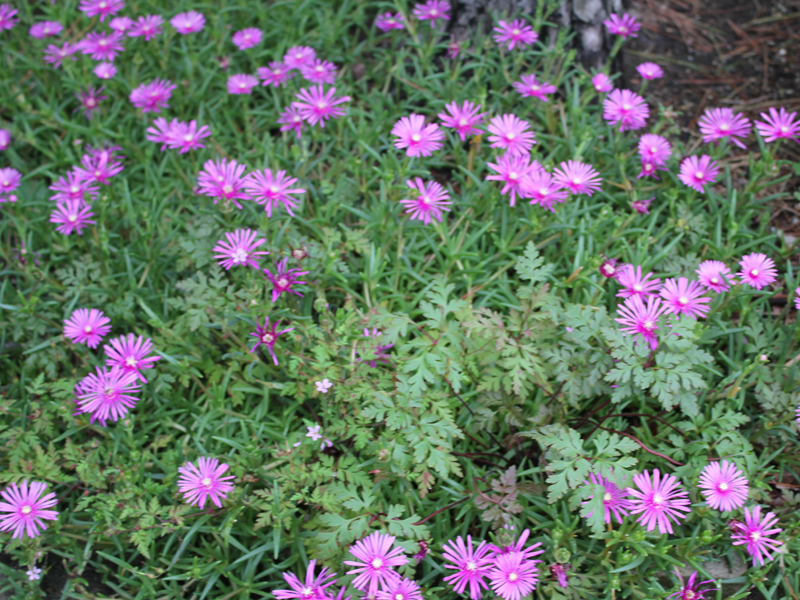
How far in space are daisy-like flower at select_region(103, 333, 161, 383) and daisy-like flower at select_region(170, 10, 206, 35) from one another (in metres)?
1.67

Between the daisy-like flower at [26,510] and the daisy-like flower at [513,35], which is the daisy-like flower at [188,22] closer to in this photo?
the daisy-like flower at [513,35]

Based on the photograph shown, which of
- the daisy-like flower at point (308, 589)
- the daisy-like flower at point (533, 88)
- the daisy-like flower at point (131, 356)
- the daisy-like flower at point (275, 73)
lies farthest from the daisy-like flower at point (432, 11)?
the daisy-like flower at point (308, 589)

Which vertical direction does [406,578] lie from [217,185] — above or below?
below

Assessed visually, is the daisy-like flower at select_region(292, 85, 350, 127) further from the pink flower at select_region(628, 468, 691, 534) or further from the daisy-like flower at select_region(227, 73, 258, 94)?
the pink flower at select_region(628, 468, 691, 534)

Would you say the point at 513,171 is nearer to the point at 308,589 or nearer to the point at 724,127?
the point at 724,127

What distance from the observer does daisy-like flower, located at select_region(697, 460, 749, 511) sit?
1918mm

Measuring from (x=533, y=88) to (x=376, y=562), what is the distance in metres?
2.08

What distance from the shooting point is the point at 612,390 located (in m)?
2.09

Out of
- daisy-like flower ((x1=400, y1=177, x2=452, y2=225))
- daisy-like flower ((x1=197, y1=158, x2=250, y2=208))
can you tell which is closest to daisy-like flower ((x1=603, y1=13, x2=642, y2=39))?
daisy-like flower ((x1=400, y1=177, x2=452, y2=225))

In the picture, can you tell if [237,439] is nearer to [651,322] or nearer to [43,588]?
[43,588]

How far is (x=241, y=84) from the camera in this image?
305 cm

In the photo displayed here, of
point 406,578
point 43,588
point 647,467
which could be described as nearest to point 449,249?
point 647,467

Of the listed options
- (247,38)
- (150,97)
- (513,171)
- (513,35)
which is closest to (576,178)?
(513,171)

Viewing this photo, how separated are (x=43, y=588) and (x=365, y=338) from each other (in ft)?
4.51
